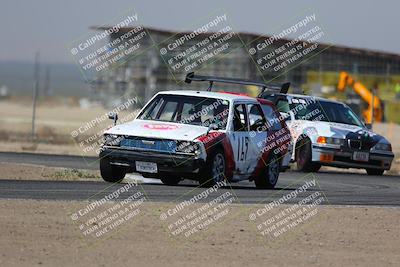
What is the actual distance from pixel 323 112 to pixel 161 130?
836cm

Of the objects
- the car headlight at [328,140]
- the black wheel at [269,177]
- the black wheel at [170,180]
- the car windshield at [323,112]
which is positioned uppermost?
the black wheel at [170,180]

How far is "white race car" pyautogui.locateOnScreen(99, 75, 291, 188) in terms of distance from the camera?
17.4 metres

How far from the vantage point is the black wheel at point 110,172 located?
58.8ft

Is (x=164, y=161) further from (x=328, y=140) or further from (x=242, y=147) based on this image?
(x=328, y=140)

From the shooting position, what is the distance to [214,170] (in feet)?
58.0

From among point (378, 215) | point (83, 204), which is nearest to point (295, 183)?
point (378, 215)

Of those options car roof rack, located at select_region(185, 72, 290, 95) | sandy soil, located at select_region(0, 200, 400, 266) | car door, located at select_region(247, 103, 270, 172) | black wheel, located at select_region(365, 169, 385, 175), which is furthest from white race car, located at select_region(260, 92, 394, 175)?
sandy soil, located at select_region(0, 200, 400, 266)

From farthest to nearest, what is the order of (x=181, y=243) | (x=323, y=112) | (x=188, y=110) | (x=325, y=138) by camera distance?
(x=323, y=112) < (x=325, y=138) < (x=188, y=110) < (x=181, y=243)

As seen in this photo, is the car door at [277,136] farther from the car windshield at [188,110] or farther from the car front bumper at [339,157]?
the car front bumper at [339,157]

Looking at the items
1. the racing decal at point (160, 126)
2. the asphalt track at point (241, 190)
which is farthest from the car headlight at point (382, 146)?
the racing decal at point (160, 126)

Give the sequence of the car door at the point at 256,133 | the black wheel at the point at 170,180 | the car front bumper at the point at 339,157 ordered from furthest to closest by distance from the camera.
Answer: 1. the car front bumper at the point at 339,157
2. the car door at the point at 256,133
3. the black wheel at the point at 170,180

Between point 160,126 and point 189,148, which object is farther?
point 160,126

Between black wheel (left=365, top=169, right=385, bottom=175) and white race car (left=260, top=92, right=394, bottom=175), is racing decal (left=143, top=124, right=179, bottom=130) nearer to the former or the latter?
white race car (left=260, top=92, right=394, bottom=175)

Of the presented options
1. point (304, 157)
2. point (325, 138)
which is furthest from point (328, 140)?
point (304, 157)
